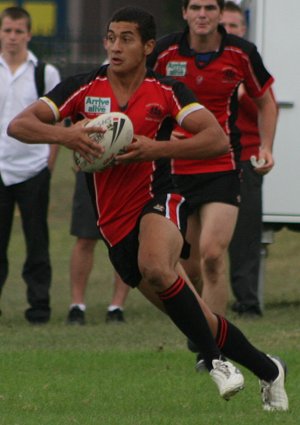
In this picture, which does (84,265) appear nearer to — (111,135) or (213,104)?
(213,104)

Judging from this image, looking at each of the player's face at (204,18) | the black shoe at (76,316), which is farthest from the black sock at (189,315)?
the black shoe at (76,316)

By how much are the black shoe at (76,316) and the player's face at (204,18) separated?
3.04m

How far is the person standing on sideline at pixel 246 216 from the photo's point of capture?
11766 millimetres

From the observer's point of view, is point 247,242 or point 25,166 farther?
point 247,242

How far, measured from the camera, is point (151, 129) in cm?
758

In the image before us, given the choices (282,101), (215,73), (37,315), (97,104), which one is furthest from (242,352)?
(282,101)

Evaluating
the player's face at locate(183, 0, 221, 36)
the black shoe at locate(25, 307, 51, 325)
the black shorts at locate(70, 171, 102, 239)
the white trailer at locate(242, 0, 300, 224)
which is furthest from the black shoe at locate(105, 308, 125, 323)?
the player's face at locate(183, 0, 221, 36)

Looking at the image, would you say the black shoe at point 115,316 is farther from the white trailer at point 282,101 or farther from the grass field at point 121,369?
the white trailer at point 282,101

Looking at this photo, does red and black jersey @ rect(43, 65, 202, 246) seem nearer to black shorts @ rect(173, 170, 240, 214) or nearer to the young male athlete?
the young male athlete

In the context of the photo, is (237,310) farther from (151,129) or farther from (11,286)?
(151,129)

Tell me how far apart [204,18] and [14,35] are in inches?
108

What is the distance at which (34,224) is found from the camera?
459 inches

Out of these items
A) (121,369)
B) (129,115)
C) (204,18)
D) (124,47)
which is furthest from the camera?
(204,18)

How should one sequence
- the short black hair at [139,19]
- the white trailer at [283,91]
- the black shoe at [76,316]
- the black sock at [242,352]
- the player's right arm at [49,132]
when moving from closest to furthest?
the player's right arm at [49,132] < the black sock at [242,352] < the short black hair at [139,19] < the black shoe at [76,316] < the white trailer at [283,91]
